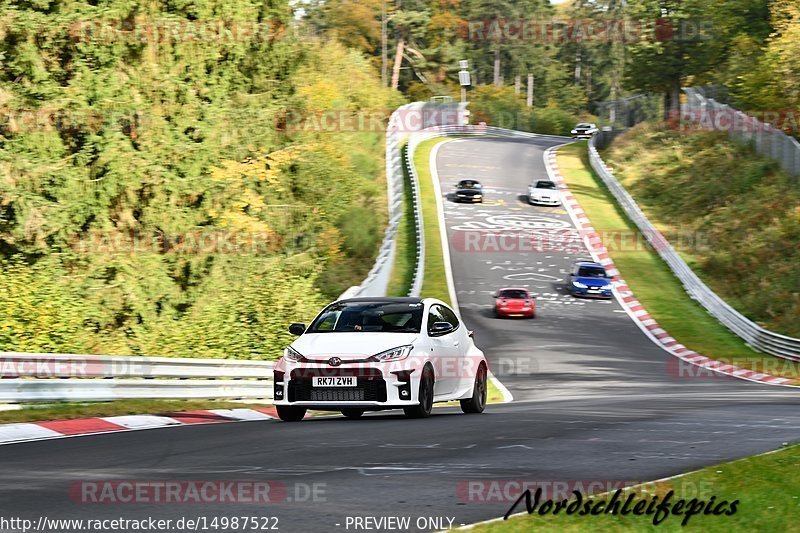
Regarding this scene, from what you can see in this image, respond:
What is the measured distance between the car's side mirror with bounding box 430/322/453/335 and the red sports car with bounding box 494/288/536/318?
2526 centimetres

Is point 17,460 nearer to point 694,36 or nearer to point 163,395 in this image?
point 163,395

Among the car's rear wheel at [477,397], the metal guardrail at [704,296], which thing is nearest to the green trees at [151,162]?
the car's rear wheel at [477,397]

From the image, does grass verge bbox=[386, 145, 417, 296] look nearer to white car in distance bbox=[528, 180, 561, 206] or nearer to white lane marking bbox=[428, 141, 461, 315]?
white lane marking bbox=[428, 141, 461, 315]

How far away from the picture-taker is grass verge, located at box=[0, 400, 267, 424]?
547 inches

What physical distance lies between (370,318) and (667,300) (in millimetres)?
29653

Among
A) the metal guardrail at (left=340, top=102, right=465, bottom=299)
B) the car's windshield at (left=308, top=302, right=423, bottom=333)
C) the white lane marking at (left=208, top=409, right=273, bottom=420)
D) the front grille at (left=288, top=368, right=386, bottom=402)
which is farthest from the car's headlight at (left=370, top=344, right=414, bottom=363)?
the metal guardrail at (left=340, top=102, right=465, bottom=299)

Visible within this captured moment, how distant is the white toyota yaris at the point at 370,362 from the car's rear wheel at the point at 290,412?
0.04 feet

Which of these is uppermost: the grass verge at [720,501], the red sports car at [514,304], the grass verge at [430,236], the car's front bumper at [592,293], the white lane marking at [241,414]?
the grass verge at [720,501]

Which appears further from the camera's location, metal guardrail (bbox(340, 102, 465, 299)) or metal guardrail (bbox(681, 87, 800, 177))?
metal guardrail (bbox(681, 87, 800, 177))

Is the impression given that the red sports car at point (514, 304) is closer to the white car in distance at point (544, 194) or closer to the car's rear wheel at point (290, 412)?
the white car in distance at point (544, 194)

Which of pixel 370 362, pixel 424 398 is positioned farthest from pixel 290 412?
pixel 424 398

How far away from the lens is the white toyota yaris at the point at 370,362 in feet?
45.7

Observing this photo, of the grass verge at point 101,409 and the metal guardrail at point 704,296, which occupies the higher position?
the grass verge at point 101,409

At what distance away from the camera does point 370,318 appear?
14961 mm
